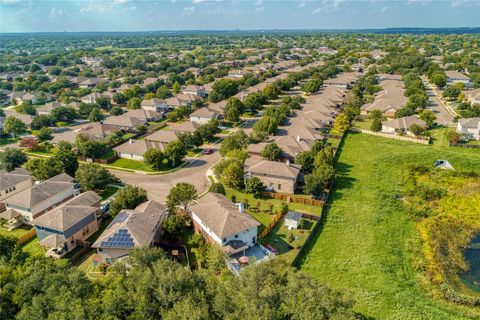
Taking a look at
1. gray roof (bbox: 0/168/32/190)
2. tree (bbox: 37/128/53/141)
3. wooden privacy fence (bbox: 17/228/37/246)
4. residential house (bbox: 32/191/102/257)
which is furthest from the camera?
tree (bbox: 37/128/53/141)

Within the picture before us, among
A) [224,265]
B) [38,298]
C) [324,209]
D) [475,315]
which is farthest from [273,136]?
[38,298]

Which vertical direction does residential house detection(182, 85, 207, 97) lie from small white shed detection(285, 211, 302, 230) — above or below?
above

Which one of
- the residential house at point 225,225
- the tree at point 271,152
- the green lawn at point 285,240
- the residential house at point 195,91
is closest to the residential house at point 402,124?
the tree at point 271,152

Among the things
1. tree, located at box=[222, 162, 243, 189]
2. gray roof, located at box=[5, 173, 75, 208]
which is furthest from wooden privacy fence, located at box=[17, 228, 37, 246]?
tree, located at box=[222, 162, 243, 189]

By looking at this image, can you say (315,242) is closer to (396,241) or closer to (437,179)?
(396,241)

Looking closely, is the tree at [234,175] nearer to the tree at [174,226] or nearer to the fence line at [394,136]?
the tree at [174,226]

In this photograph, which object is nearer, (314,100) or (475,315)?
(475,315)

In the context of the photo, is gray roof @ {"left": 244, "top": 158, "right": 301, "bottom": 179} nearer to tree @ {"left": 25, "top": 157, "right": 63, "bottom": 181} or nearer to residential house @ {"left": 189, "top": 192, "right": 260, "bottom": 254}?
residential house @ {"left": 189, "top": 192, "right": 260, "bottom": 254}
